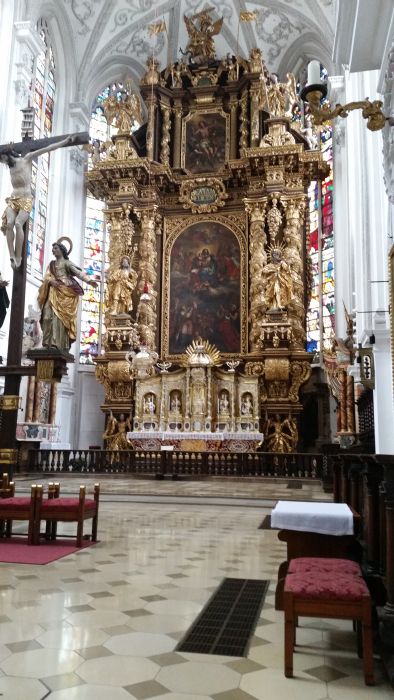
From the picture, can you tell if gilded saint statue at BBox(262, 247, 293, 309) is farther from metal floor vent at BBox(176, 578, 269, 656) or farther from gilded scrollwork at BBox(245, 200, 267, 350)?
metal floor vent at BBox(176, 578, 269, 656)

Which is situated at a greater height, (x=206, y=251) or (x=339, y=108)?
(x=206, y=251)

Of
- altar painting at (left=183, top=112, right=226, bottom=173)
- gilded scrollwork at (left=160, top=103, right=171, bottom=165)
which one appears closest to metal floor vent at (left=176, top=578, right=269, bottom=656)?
altar painting at (left=183, top=112, right=226, bottom=173)

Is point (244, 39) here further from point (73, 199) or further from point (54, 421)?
point (54, 421)

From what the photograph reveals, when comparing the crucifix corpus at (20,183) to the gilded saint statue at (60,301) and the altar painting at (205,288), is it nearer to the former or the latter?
the gilded saint statue at (60,301)

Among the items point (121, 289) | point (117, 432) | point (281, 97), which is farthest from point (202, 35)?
point (117, 432)

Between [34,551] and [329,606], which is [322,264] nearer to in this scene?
[34,551]

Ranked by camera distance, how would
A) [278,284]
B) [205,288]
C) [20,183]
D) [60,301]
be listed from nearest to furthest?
[20,183] < [60,301] < [278,284] < [205,288]

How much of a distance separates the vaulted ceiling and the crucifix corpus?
15.8 m

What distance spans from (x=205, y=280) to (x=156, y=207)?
320 cm

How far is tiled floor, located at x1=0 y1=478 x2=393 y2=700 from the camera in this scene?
8.79 ft

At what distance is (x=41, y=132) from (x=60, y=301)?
14.3m

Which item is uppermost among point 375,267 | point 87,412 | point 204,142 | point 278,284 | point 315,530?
point 204,142

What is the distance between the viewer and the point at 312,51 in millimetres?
22906

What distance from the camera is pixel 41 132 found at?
20.7m
